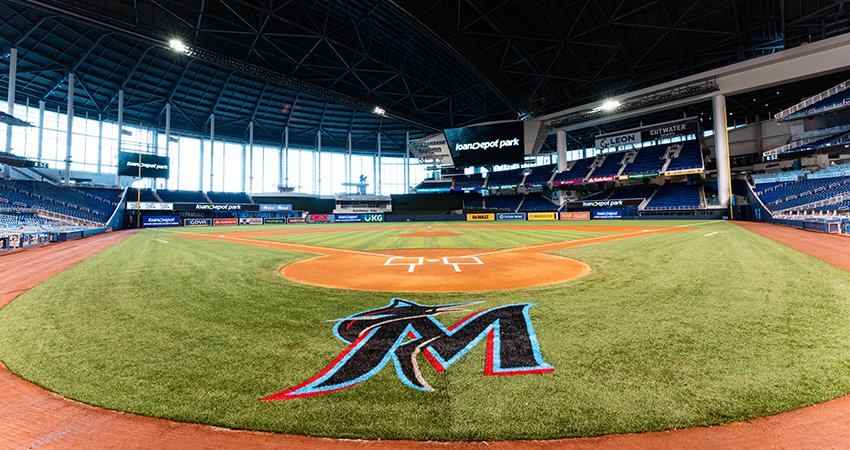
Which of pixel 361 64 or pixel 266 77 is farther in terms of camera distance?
pixel 361 64

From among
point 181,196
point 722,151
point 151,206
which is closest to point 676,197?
point 722,151

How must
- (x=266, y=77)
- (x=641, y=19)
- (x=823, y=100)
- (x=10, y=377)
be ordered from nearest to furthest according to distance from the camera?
(x=10, y=377) < (x=641, y=19) < (x=823, y=100) < (x=266, y=77)

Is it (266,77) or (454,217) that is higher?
(266,77)

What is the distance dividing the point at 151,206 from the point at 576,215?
52.9 m

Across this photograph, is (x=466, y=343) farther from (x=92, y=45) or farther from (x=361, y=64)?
(x=92, y=45)

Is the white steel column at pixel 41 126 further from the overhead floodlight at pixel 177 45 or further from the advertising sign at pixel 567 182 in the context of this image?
the advertising sign at pixel 567 182

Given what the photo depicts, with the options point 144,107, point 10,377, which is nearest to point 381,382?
point 10,377

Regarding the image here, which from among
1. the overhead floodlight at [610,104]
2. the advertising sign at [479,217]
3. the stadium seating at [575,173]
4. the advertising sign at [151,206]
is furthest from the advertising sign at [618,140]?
the advertising sign at [151,206]

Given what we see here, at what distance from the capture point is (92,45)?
96.2 feet

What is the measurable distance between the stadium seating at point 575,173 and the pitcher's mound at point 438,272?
3716 centimetres

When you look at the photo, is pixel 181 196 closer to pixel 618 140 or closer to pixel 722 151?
pixel 618 140

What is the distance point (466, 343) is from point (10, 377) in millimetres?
3970

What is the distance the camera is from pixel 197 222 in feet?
136

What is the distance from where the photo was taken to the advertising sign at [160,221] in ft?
123
